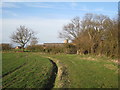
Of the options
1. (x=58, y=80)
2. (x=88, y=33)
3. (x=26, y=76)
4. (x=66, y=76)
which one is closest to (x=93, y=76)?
(x=66, y=76)

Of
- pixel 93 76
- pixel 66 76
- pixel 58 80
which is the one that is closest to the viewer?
A: pixel 58 80

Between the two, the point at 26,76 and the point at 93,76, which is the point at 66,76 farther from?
the point at 26,76

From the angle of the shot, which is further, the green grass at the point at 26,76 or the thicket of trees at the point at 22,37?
the thicket of trees at the point at 22,37

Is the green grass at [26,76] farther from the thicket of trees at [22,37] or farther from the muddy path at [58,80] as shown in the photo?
the thicket of trees at [22,37]

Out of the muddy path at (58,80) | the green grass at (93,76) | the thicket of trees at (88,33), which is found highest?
the thicket of trees at (88,33)

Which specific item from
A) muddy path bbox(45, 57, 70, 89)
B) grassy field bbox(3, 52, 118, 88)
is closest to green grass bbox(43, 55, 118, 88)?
grassy field bbox(3, 52, 118, 88)

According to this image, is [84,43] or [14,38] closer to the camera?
[84,43]

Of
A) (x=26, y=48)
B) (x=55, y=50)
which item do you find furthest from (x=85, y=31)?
(x=26, y=48)

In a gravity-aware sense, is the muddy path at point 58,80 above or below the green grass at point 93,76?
below

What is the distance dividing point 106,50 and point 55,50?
20507mm

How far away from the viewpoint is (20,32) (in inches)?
2256

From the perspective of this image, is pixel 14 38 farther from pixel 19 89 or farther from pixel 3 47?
pixel 19 89

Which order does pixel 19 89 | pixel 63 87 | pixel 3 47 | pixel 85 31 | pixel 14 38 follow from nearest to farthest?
pixel 19 89
pixel 63 87
pixel 85 31
pixel 3 47
pixel 14 38

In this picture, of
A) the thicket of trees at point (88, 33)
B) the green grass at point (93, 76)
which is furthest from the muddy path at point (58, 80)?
the thicket of trees at point (88, 33)
